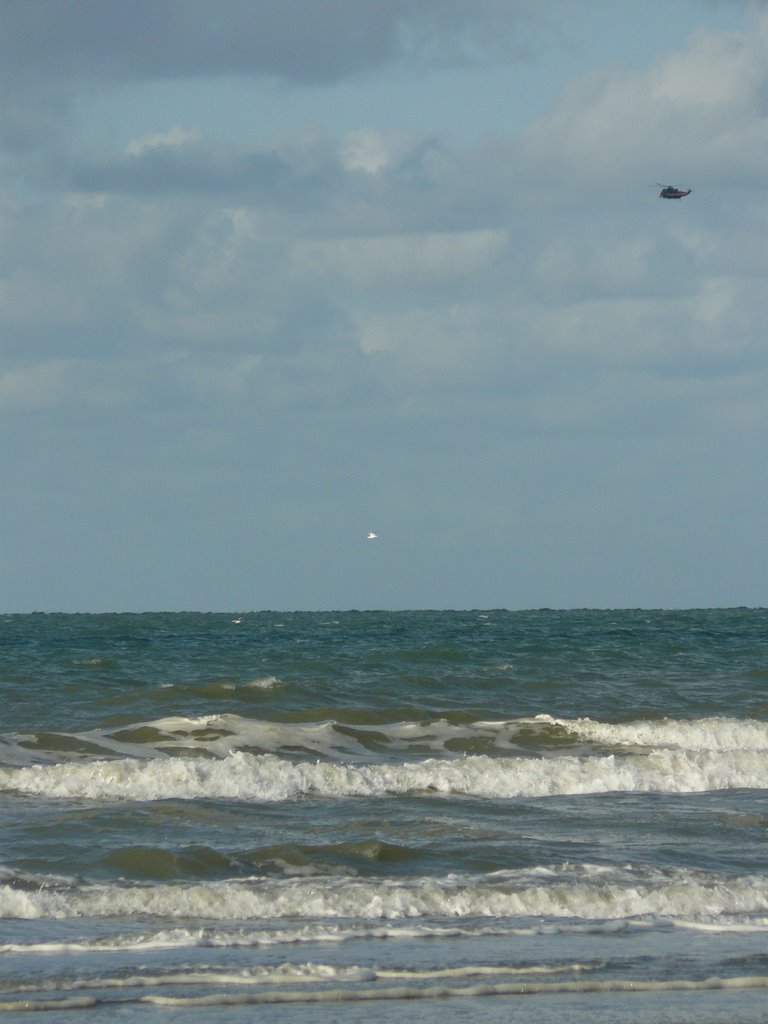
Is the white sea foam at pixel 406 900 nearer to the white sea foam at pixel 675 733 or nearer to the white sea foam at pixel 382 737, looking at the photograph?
the white sea foam at pixel 382 737

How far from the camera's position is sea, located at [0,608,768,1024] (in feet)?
28.0

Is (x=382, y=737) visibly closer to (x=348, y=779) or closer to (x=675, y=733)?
(x=348, y=779)

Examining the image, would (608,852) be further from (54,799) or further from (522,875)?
(54,799)

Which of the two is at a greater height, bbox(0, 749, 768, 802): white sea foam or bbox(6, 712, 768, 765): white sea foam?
bbox(6, 712, 768, 765): white sea foam

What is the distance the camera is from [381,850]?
12992mm

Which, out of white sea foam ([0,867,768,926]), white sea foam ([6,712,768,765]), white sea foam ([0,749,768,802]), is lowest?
white sea foam ([0,867,768,926])

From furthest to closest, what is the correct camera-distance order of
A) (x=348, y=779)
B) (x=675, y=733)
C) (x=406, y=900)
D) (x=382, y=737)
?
(x=675, y=733)
(x=382, y=737)
(x=348, y=779)
(x=406, y=900)

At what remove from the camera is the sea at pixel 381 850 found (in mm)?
8539

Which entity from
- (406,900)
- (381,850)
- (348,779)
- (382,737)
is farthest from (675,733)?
(406,900)

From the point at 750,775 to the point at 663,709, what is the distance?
20.7 ft

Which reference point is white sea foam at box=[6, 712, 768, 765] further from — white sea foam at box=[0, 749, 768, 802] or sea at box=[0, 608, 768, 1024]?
white sea foam at box=[0, 749, 768, 802]

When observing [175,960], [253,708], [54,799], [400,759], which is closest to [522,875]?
[175,960]

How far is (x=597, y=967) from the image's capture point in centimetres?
909

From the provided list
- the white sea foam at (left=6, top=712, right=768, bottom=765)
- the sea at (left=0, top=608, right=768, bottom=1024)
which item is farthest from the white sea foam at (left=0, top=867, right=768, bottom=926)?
the white sea foam at (left=6, top=712, right=768, bottom=765)
